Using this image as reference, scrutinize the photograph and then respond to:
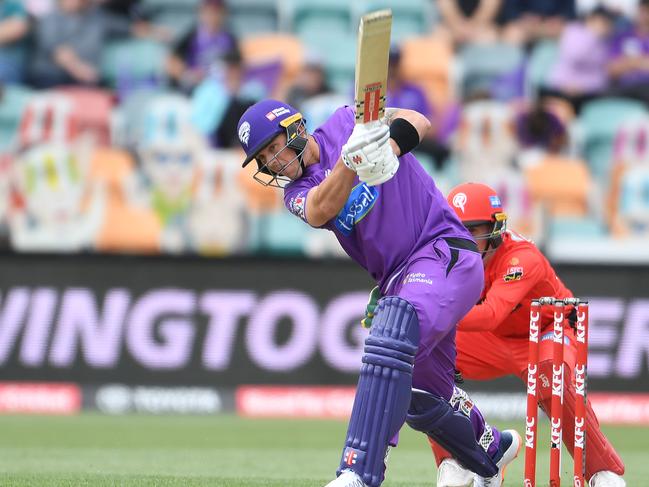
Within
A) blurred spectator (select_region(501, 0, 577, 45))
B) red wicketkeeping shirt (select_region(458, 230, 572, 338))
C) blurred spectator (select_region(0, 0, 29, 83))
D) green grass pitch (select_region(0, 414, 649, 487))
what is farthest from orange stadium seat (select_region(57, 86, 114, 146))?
red wicketkeeping shirt (select_region(458, 230, 572, 338))

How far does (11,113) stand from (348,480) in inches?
348

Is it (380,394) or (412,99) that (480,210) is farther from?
(412,99)

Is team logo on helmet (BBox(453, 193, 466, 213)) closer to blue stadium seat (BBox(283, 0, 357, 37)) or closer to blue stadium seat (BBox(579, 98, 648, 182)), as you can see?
blue stadium seat (BBox(579, 98, 648, 182))

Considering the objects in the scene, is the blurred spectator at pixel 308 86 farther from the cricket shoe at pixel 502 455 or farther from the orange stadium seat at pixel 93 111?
the cricket shoe at pixel 502 455

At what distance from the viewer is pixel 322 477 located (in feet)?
21.9

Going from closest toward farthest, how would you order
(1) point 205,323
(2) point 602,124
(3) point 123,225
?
(1) point 205,323 → (3) point 123,225 → (2) point 602,124

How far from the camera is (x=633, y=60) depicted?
520 inches

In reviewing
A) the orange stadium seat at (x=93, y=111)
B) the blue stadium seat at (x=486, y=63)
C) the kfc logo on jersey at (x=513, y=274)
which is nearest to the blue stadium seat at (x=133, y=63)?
the orange stadium seat at (x=93, y=111)

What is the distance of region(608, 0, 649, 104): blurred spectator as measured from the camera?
1313 cm

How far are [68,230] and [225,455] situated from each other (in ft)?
14.9

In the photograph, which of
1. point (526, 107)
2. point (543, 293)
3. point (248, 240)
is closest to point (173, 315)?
point (248, 240)

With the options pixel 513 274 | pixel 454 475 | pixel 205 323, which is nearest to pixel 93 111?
pixel 205 323

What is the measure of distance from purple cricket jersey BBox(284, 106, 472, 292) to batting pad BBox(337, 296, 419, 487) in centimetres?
40

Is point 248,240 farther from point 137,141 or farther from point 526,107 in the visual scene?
point 526,107
